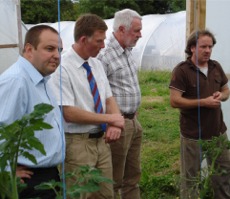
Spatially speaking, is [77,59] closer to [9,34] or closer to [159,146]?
[9,34]

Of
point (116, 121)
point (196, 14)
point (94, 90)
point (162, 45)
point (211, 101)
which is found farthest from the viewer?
point (162, 45)

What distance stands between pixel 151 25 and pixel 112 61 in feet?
→ 33.1

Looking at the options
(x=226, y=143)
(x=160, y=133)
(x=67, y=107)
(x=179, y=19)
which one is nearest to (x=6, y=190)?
(x=67, y=107)

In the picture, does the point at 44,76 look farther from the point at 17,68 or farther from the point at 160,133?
the point at 160,133

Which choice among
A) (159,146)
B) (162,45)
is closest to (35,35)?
(159,146)

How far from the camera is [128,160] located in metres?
3.75

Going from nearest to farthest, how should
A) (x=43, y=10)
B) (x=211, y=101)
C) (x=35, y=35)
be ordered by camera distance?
(x=35, y=35), (x=211, y=101), (x=43, y=10)

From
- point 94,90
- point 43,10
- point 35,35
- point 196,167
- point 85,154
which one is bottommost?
point 196,167

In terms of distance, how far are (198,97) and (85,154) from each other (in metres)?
0.97

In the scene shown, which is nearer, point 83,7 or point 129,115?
point 129,115

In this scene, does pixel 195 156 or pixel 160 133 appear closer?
pixel 195 156

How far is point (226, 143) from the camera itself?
297 centimetres

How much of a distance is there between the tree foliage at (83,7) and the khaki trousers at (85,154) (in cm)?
1655

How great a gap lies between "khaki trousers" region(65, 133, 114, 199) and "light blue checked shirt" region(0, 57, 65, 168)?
57 cm
